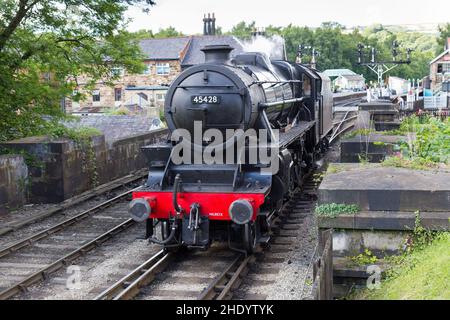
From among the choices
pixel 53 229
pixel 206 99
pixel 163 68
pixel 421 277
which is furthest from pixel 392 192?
pixel 163 68

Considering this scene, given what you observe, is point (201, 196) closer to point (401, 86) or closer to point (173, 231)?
point (173, 231)

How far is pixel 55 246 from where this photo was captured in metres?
9.05

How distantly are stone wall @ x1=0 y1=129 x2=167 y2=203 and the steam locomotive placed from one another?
185 inches

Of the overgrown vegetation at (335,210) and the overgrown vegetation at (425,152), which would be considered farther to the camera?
the overgrown vegetation at (425,152)

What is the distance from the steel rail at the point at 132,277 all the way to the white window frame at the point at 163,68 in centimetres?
4025

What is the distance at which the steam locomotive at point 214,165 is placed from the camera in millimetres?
7621

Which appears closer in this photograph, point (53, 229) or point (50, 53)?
point (53, 229)

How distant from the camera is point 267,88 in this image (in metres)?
9.27

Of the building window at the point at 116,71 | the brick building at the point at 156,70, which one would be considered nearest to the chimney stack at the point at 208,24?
the brick building at the point at 156,70

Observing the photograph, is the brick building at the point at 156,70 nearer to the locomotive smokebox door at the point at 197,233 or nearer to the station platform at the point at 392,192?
the locomotive smokebox door at the point at 197,233

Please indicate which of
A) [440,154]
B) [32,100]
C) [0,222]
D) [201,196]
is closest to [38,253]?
[0,222]

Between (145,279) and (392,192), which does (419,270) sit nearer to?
(392,192)

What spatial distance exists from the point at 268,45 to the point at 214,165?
6670mm

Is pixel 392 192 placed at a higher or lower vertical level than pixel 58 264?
higher
